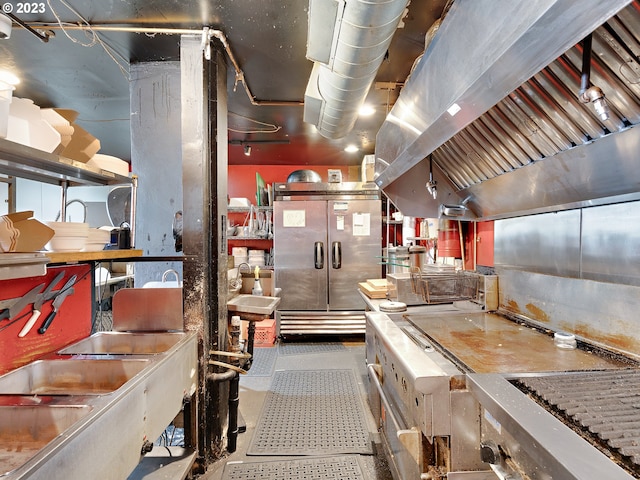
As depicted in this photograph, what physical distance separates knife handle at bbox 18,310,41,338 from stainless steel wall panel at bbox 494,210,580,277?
8.50 feet

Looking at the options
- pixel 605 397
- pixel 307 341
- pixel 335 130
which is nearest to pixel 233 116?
pixel 335 130

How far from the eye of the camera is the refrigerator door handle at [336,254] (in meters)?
4.71

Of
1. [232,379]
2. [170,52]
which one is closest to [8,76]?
[170,52]

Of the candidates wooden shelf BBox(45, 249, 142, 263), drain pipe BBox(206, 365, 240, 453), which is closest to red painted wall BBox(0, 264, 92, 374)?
wooden shelf BBox(45, 249, 142, 263)

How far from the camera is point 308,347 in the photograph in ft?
14.7

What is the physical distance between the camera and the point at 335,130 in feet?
10.1

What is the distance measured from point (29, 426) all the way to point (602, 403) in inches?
71.7

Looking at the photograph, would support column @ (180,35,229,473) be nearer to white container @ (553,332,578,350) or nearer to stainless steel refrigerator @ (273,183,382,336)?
white container @ (553,332,578,350)

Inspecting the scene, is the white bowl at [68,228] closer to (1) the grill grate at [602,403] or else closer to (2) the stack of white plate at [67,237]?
(2) the stack of white plate at [67,237]

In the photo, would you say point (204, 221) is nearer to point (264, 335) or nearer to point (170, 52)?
point (170, 52)

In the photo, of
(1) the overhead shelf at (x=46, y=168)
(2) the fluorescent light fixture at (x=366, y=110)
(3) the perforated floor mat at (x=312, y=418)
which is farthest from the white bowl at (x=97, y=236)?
(2) the fluorescent light fixture at (x=366, y=110)

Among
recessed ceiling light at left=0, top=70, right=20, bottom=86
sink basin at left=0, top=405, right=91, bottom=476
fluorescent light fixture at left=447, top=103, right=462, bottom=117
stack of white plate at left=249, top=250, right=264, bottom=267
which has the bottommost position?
sink basin at left=0, top=405, right=91, bottom=476

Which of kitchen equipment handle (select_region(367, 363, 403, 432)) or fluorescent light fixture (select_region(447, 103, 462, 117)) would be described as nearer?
fluorescent light fixture (select_region(447, 103, 462, 117))

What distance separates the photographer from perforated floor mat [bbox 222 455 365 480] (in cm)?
203
